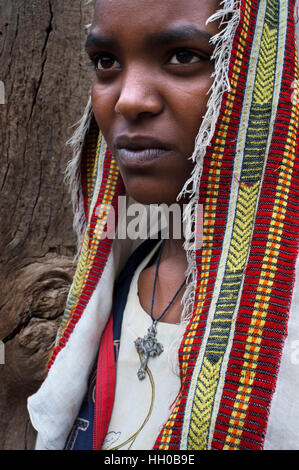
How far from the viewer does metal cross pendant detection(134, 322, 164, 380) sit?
1.01 meters

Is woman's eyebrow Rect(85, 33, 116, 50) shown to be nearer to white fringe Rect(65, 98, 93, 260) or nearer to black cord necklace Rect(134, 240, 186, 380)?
white fringe Rect(65, 98, 93, 260)

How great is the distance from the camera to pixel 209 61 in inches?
34.6

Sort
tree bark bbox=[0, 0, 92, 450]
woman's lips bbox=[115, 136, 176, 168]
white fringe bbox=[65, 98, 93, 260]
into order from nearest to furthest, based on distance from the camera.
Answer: woman's lips bbox=[115, 136, 176, 168] < white fringe bbox=[65, 98, 93, 260] < tree bark bbox=[0, 0, 92, 450]

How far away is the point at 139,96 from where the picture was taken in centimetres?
86

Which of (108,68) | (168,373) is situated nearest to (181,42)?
(108,68)

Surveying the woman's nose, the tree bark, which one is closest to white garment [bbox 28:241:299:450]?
the tree bark

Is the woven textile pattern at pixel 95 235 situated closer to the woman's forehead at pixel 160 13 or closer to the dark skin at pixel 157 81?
the dark skin at pixel 157 81

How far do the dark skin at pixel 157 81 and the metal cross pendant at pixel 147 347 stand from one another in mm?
323

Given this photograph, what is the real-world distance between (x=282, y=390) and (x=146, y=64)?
0.68 metres

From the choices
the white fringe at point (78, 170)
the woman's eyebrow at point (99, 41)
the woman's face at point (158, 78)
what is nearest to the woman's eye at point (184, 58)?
the woman's face at point (158, 78)

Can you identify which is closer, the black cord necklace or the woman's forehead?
the woman's forehead

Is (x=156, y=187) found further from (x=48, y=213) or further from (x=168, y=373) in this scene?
(x=48, y=213)

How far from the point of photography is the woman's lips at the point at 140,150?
0.89m

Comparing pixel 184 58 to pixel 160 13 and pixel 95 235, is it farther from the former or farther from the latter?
pixel 95 235
